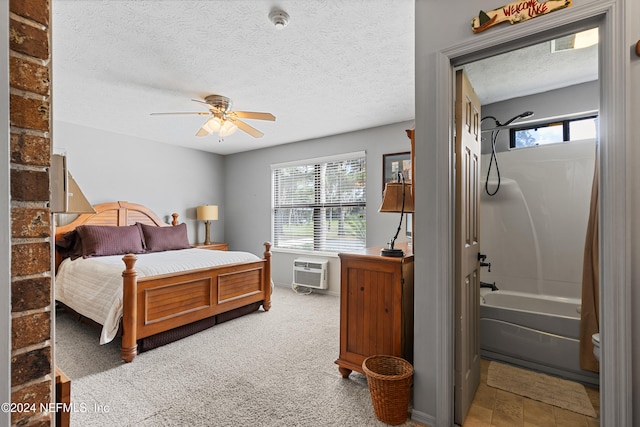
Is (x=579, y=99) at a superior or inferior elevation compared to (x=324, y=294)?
superior

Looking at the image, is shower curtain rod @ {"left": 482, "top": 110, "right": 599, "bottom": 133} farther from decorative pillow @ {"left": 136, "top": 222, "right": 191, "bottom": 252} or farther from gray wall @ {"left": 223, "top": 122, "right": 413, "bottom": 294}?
decorative pillow @ {"left": 136, "top": 222, "right": 191, "bottom": 252}

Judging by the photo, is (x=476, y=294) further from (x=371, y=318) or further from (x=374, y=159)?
(x=374, y=159)

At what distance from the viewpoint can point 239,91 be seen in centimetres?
316

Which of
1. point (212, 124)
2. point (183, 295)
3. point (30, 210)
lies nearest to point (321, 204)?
point (212, 124)

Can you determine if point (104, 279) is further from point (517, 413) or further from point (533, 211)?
point (533, 211)

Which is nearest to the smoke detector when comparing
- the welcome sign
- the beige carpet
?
the welcome sign

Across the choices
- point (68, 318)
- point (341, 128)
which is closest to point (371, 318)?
point (341, 128)

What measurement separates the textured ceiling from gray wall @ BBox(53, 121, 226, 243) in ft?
1.18

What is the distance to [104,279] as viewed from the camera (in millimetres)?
2992

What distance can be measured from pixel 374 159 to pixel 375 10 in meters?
2.56

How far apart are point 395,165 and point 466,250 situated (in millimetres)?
2499

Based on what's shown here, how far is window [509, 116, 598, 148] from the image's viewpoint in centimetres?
305

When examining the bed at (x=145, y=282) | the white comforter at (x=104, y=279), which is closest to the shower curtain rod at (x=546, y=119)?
the bed at (x=145, y=282)

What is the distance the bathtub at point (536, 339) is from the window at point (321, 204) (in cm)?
217
